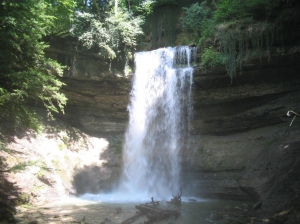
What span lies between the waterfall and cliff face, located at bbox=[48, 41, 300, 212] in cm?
67

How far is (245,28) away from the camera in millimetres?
11797

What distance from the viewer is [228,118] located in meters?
13.8

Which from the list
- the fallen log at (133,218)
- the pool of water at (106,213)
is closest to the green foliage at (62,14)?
the pool of water at (106,213)

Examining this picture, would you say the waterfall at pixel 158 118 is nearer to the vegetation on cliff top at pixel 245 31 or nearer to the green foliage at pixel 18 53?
the vegetation on cliff top at pixel 245 31

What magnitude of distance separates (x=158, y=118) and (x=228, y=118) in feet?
13.0

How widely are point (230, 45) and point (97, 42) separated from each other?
22.9 feet

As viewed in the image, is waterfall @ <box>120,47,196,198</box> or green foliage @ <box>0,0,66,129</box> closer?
green foliage @ <box>0,0,66,129</box>

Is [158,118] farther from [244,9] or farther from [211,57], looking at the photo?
[244,9]

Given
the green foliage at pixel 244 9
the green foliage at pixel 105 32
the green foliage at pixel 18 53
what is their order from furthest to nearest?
the green foliage at pixel 105 32 → the green foliage at pixel 244 9 → the green foliage at pixel 18 53

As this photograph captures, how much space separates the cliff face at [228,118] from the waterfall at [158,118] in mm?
668

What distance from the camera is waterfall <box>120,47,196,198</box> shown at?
43.0 ft

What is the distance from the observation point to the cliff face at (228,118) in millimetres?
10398

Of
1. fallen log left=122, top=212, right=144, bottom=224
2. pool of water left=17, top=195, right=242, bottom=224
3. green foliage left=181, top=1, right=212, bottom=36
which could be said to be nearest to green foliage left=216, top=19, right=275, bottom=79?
green foliage left=181, top=1, right=212, bottom=36

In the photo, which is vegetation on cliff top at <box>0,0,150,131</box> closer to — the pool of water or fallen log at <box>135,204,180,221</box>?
the pool of water
